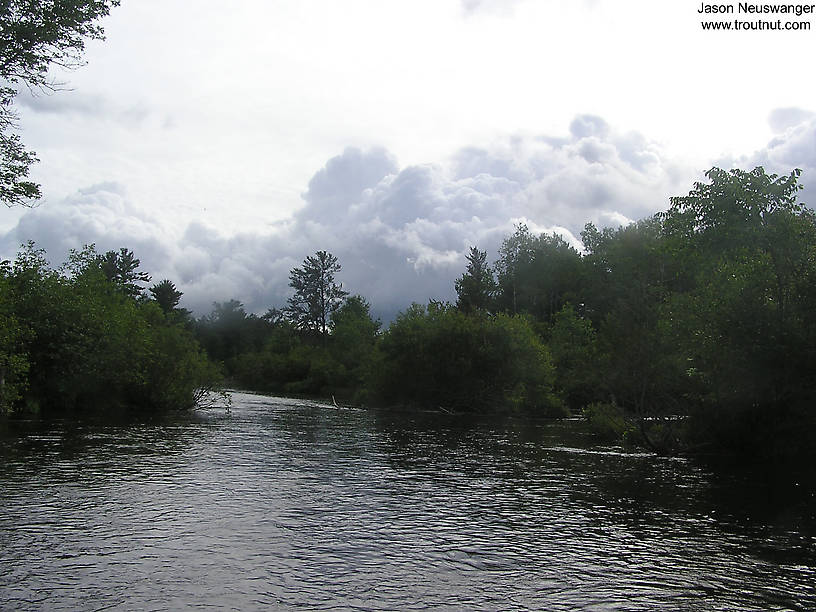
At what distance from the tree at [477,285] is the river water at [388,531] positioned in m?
82.3

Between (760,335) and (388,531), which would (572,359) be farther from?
(388,531)

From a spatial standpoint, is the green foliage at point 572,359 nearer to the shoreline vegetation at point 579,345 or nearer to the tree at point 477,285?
the shoreline vegetation at point 579,345

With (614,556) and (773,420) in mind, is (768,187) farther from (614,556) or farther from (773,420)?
(614,556)

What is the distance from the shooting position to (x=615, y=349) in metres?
30.7

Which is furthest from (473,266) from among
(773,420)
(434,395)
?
(773,420)

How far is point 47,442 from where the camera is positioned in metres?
28.5

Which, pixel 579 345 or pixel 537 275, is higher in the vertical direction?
pixel 537 275

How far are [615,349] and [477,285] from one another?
3215 inches

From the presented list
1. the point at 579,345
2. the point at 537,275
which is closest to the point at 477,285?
the point at 537,275

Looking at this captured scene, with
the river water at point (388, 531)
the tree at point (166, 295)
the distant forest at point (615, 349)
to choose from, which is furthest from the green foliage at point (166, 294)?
the river water at point (388, 531)

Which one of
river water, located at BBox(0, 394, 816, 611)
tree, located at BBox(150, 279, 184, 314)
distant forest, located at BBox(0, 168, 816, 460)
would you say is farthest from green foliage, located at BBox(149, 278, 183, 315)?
river water, located at BBox(0, 394, 816, 611)

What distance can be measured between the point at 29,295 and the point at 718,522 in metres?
40.5

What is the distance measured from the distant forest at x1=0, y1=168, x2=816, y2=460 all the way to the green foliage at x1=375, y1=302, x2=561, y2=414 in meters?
0.12

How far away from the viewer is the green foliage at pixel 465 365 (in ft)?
186
